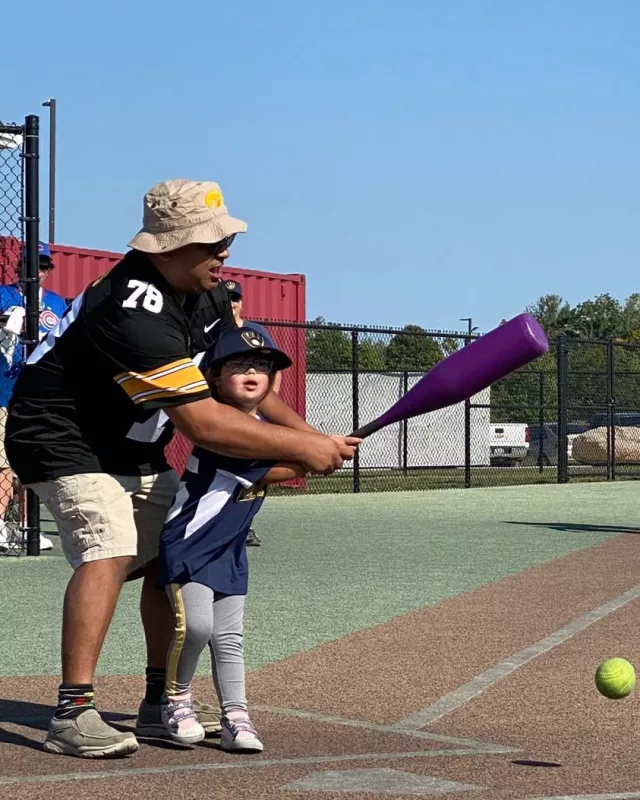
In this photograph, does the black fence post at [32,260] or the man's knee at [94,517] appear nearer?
the man's knee at [94,517]

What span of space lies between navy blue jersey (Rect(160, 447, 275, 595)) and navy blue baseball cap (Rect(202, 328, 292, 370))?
1.11ft

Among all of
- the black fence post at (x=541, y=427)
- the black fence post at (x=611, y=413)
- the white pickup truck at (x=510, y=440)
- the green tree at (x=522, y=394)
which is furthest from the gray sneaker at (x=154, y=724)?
the white pickup truck at (x=510, y=440)

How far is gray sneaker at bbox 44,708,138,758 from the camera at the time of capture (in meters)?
4.44

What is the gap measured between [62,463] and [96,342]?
0.47 metres

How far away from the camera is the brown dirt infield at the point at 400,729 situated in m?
4.10

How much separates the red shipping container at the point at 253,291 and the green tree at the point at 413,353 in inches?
86.3

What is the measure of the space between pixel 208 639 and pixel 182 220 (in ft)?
4.68

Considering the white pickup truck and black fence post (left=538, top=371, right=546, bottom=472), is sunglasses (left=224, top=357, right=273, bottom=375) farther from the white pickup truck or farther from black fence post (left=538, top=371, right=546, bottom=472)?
the white pickup truck

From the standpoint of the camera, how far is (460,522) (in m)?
14.4

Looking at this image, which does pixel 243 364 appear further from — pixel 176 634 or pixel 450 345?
pixel 450 345

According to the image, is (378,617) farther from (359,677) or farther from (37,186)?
(37,186)

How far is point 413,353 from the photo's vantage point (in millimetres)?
25891

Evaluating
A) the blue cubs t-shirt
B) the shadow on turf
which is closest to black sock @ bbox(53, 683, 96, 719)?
the blue cubs t-shirt

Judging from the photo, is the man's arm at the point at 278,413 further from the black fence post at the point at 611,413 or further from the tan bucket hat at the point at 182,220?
the black fence post at the point at 611,413
